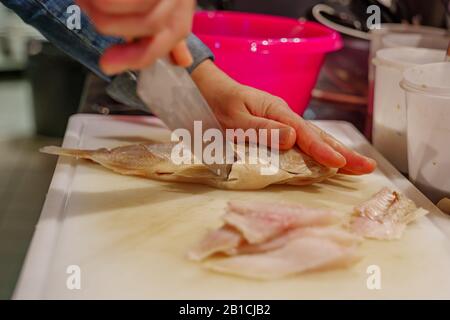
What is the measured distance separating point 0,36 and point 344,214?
13.7 feet

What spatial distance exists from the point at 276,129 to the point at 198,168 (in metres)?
0.20

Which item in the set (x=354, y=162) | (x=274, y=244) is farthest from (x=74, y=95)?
(x=274, y=244)

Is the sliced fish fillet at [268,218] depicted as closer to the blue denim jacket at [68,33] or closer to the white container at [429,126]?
the white container at [429,126]

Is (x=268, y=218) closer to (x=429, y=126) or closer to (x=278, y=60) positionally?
(x=429, y=126)

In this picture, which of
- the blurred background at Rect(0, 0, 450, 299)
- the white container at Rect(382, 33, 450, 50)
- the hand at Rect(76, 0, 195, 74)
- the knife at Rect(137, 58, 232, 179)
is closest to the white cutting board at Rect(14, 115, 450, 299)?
the knife at Rect(137, 58, 232, 179)

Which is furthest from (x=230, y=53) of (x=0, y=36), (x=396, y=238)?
(x=0, y=36)

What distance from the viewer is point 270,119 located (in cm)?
134

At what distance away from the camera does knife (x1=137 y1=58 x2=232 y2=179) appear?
0.97m

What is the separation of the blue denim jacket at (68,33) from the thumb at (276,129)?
0.23 meters

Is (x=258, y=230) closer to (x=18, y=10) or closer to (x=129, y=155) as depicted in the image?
(x=129, y=155)

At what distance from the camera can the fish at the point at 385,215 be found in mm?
1028

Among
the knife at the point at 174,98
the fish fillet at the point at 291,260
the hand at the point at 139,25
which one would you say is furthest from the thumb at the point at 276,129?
the hand at the point at 139,25

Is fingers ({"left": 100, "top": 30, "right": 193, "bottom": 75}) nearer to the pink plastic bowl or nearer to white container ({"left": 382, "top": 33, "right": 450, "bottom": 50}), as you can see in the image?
the pink plastic bowl

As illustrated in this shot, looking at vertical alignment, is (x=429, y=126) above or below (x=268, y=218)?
above
